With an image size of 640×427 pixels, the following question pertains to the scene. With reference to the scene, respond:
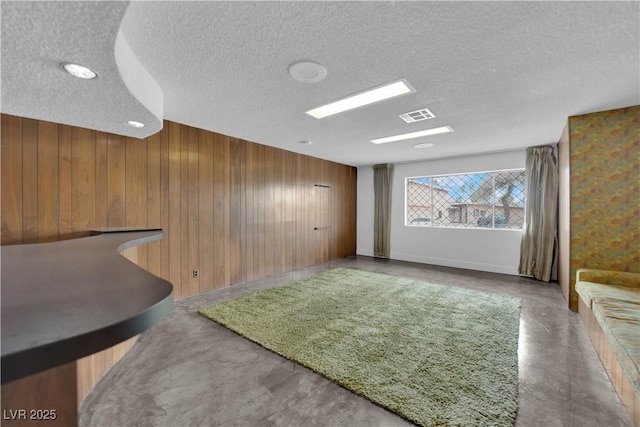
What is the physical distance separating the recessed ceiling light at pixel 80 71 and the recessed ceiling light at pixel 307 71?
127cm

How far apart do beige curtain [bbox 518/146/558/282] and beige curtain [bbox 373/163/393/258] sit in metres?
2.63

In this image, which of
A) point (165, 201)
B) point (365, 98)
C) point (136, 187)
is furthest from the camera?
point (165, 201)

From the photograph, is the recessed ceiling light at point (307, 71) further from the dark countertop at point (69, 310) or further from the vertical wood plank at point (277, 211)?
the vertical wood plank at point (277, 211)

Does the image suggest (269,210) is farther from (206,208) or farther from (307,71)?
(307,71)

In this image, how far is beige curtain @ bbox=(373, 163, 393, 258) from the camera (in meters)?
6.33

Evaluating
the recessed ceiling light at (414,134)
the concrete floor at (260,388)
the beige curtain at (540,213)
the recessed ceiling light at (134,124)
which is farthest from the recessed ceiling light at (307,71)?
the beige curtain at (540,213)

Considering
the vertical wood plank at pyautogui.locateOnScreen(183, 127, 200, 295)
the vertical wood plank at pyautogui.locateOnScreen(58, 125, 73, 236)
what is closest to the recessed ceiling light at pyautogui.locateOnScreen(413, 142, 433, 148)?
the vertical wood plank at pyautogui.locateOnScreen(183, 127, 200, 295)

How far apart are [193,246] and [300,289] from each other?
1.64m

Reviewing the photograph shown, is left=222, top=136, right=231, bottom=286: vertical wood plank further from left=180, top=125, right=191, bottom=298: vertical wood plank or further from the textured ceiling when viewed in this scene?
the textured ceiling

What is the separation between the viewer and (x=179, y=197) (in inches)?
136

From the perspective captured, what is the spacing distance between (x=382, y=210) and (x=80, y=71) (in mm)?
5790

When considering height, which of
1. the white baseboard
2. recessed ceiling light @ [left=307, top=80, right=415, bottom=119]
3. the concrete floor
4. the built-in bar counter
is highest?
recessed ceiling light @ [left=307, top=80, right=415, bottom=119]

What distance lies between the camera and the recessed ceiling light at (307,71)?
6.46 ft

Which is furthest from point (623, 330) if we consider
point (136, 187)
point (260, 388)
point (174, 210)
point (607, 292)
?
point (136, 187)
